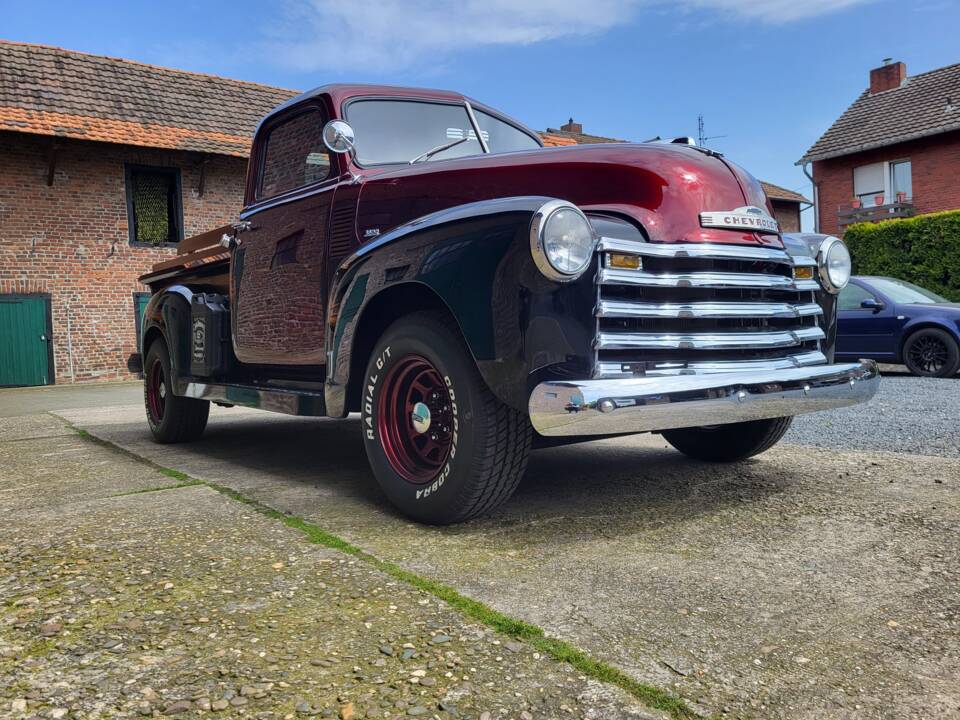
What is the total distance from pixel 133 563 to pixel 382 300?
142 cm

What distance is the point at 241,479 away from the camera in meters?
4.19

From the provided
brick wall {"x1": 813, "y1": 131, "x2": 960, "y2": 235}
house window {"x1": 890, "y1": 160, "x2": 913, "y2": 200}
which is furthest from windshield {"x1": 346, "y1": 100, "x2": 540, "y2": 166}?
house window {"x1": 890, "y1": 160, "x2": 913, "y2": 200}

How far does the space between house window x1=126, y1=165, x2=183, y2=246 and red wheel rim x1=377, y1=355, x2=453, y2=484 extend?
636 inches

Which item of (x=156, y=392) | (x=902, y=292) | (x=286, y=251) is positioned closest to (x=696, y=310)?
(x=286, y=251)

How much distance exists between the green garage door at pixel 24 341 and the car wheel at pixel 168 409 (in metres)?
12.0

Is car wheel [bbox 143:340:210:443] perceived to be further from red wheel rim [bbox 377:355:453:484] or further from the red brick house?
the red brick house

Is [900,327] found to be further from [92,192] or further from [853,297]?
[92,192]

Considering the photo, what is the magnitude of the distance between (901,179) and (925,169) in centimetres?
98

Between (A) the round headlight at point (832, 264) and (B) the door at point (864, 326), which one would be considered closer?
(A) the round headlight at point (832, 264)

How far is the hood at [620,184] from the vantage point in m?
3.02

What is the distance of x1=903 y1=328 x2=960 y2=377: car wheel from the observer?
9953mm

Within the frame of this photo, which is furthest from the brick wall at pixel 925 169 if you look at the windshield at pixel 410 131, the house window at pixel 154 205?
the windshield at pixel 410 131

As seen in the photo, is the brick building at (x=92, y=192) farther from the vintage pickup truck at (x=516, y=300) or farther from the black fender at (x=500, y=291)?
the black fender at (x=500, y=291)

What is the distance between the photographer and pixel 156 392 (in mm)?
6098
